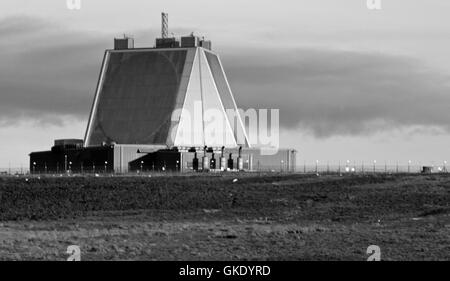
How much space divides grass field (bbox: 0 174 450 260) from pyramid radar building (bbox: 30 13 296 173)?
40635 mm

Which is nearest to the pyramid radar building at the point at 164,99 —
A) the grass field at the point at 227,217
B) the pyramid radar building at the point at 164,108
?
the pyramid radar building at the point at 164,108

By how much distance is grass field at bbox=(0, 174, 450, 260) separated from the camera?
3259cm

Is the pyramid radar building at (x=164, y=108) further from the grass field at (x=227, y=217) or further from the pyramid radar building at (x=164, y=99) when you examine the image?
the grass field at (x=227, y=217)

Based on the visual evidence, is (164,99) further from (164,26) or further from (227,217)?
(227,217)

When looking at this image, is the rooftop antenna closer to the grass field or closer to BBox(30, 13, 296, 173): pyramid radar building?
BBox(30, 13, 296, 173): pyramid radar building

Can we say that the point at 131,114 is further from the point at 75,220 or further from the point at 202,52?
the point at 75,220

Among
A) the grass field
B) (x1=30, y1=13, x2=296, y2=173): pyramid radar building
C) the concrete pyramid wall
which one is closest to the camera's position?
the grass field

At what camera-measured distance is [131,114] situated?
12381 centimetres

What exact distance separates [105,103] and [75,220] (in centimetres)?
7928

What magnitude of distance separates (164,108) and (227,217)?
74.1 m

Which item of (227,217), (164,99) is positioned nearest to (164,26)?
(164,99)

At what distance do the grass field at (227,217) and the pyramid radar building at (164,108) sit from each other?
40.6 metres

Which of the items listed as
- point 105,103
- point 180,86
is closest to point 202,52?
point 180,86

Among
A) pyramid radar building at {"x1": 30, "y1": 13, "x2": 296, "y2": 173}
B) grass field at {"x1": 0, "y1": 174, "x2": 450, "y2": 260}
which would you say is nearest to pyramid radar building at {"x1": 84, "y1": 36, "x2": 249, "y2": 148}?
pyramid radar building at {"x1": 30, "y1": 13, "x2": 296, "y2": 173}
